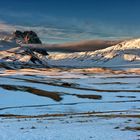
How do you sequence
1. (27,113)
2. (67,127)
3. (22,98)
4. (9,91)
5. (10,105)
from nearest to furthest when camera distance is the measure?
(67,127) < (27,113) < (10,105) < (22,98) < (9,91)

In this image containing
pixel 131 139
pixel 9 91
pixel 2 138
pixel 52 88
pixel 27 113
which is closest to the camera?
pixel 131 139

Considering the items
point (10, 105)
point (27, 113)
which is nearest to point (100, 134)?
point (27, 113)

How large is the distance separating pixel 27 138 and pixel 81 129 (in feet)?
21.0

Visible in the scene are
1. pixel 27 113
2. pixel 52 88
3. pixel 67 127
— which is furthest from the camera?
pixel 52 88

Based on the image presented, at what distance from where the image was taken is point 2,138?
30250 mm

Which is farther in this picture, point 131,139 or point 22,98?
point 22,98

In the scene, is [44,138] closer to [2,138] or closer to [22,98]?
[2,138]

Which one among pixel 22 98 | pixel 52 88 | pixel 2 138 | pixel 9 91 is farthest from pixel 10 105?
pixel 2 138

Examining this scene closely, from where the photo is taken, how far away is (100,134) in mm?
31234

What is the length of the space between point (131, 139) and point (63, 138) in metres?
4.92

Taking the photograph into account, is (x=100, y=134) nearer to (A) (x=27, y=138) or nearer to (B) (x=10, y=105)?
(A) (x=27, y=138)

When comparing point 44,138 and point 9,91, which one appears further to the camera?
point 9,91

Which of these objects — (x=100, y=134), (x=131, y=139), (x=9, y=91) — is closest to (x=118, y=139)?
(x=131, y=139)

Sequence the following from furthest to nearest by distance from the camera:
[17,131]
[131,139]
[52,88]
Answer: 1. [52,88]
2. [17,131]
3. [131,139]
